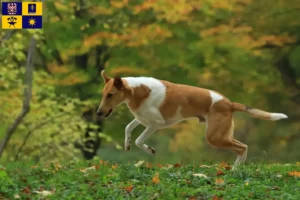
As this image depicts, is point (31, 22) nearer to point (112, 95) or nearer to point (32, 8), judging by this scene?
point (32, 8)

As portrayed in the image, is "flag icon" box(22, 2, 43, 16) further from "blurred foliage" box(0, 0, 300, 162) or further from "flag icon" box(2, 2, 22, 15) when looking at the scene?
"blurred foliage" box(0, 0, 300, 162)

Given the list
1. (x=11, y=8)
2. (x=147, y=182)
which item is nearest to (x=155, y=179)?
(x=147, y=182)

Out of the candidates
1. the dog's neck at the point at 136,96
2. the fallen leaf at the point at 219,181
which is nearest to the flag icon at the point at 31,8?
the dog's neck at the point at 136,96

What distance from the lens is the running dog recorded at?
8914 mm

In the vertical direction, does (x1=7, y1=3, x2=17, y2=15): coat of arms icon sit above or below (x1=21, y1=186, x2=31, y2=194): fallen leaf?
above

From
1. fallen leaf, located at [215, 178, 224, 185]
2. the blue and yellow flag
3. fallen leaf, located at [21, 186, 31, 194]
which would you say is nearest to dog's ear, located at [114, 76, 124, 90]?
fallen leaf, located at [215, 178, 224, 185]

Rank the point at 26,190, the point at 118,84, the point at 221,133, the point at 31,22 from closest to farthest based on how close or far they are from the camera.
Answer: the point at 26,190, the point at 118,84, the point at 221,133, the point at 31,22

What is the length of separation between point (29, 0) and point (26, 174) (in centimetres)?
911

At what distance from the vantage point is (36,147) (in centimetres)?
1756

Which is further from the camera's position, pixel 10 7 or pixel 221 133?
pixel 10 7

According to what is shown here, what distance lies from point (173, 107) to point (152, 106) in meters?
0.28

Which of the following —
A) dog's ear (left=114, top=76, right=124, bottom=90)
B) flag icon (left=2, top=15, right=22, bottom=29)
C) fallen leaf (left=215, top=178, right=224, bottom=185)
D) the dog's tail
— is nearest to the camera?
fallen leaf (left=215, top=178, right=224, bottom=185)

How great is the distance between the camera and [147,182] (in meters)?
6.93

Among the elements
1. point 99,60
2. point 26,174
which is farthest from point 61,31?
point 26,174
